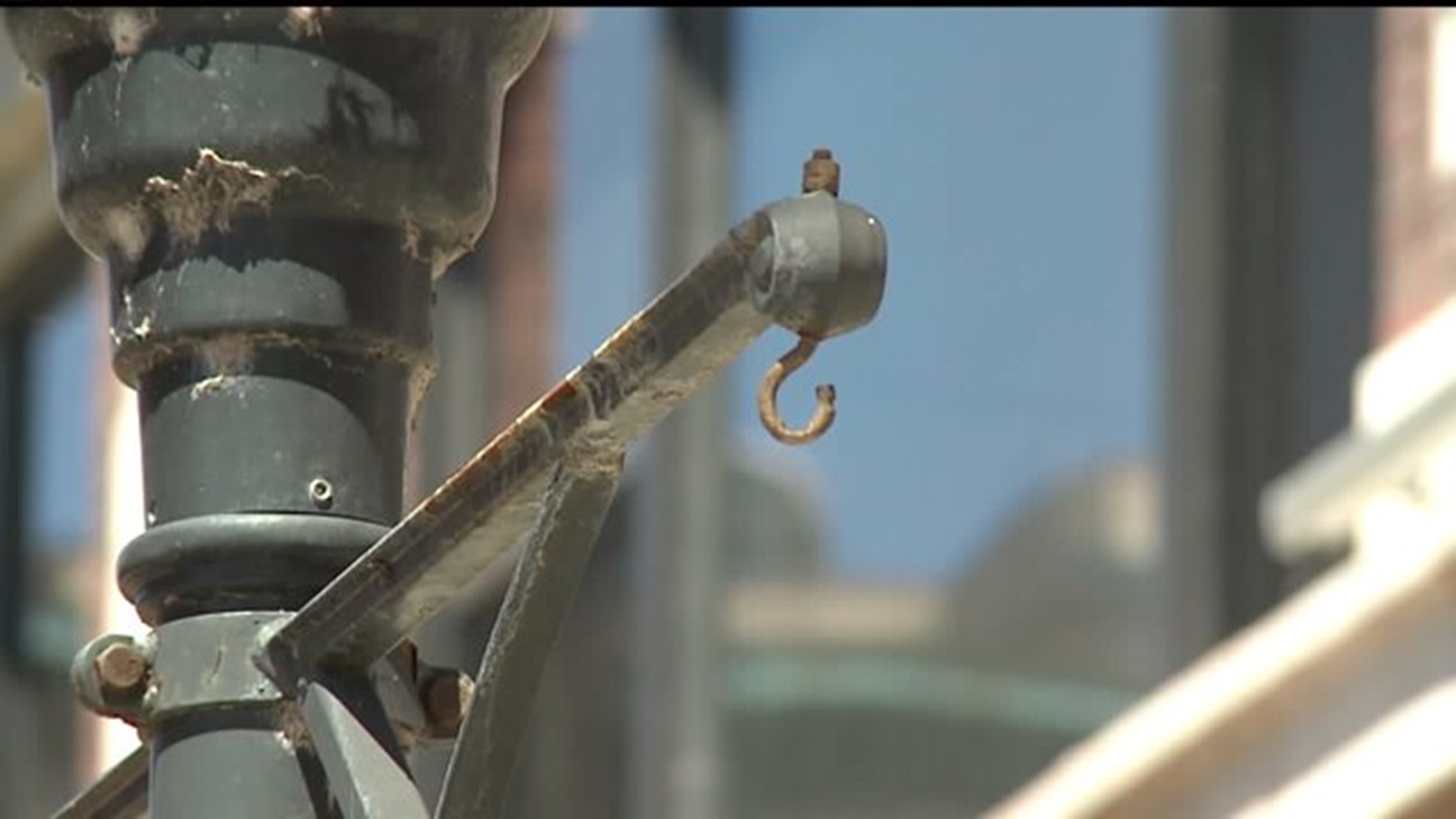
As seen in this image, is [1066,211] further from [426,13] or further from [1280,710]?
[426,13]

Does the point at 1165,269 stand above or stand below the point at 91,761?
above

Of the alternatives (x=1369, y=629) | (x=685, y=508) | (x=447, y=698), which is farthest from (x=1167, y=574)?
(x=447, y=698)

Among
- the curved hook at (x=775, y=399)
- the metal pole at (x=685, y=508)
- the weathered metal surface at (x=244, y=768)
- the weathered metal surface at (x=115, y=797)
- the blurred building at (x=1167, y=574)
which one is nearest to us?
the curved hook at (x=775, y=399)

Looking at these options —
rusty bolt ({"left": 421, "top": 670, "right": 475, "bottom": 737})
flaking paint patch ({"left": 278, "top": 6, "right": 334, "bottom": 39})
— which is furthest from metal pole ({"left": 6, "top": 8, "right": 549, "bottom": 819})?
rusty bolt ({"left": 421, "top": 670, "right": 475, "bottom": 737})

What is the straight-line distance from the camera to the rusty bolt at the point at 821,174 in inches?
102

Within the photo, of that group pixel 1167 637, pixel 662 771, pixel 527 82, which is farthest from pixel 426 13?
pixel 527 82

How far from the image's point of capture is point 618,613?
8836mm

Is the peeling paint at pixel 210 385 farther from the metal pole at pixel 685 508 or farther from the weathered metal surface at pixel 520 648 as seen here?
the metal pole at pixel 685 508

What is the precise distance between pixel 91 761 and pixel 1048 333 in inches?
145

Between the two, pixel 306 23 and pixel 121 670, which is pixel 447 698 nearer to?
pixel 121 670

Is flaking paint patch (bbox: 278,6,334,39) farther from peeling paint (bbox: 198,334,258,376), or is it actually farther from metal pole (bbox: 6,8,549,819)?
peeling paint (bbox: 198,334,258,376)

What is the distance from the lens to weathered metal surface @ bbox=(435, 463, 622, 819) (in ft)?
9.11

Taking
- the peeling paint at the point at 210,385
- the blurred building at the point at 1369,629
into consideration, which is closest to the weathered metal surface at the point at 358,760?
the peeling paint at the point at 210,385

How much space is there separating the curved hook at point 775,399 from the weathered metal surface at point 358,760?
0.42 m
